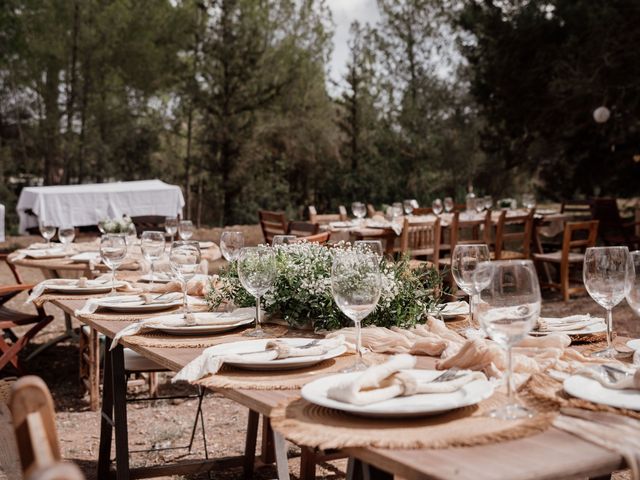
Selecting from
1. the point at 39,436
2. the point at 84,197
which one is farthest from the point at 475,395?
the point at 84,197

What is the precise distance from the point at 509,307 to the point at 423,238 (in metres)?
6.29

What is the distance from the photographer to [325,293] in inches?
84.7

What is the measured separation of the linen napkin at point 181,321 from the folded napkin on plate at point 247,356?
40 centimetres

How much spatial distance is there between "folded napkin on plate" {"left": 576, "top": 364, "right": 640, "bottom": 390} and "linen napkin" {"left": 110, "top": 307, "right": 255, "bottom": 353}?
99cm

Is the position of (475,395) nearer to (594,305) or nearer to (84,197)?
(594,305)

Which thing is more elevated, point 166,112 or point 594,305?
point 166,112

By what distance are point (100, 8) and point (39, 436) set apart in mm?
16547

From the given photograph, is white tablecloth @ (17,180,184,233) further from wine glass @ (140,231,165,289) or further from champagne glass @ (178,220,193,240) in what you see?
wine glass @ (140,231,165,289)

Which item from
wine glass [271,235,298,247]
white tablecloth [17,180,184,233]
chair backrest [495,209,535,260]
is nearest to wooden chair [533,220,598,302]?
chair backrest [495,209,535,260]

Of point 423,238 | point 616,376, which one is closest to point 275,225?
point 423,238

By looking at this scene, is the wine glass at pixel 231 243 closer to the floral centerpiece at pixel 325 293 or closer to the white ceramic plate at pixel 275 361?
the floral centerpiece at pixel 325 293

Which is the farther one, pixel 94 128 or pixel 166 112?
pixel 166 112

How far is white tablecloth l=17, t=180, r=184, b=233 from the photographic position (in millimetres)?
11852

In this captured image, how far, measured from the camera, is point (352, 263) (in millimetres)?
1667
